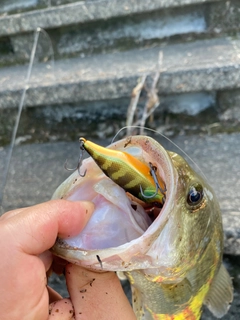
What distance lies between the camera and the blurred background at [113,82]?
142 cm

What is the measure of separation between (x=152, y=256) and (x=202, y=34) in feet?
4.10

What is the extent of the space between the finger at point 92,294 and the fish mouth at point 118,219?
62 millimetres

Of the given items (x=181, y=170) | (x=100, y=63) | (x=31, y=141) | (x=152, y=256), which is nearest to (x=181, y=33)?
(x=100, y=63)

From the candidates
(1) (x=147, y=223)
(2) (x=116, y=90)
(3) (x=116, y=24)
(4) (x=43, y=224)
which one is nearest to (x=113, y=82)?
(2) (x=116, y=90)

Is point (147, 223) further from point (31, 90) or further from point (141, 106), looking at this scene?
point (31, 90)

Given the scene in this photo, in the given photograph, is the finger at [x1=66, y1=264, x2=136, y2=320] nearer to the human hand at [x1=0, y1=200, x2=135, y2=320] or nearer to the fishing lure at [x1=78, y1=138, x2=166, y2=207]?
the human hand at [x1=0, y1=200, x2=135, y2=320]

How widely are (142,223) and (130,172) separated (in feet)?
0.41

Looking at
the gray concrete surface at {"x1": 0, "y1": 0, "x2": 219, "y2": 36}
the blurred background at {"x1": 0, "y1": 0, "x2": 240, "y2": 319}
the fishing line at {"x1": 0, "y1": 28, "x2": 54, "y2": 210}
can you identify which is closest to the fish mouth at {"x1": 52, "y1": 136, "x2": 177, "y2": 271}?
the blurred background at {"x1": 0, "y1": 0, "x2": 240, "y2": 319}

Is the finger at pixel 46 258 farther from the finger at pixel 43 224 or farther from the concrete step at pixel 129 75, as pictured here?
the concrete step at pixel 129 75

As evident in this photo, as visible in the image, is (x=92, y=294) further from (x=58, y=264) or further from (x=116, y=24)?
(x=116, y=24)

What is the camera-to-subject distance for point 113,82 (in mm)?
1467

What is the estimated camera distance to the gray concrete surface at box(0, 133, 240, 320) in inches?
45.3

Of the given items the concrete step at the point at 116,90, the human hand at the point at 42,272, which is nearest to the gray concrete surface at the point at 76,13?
the concrete step at the point at 116,90

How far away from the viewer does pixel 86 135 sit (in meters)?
1.62
